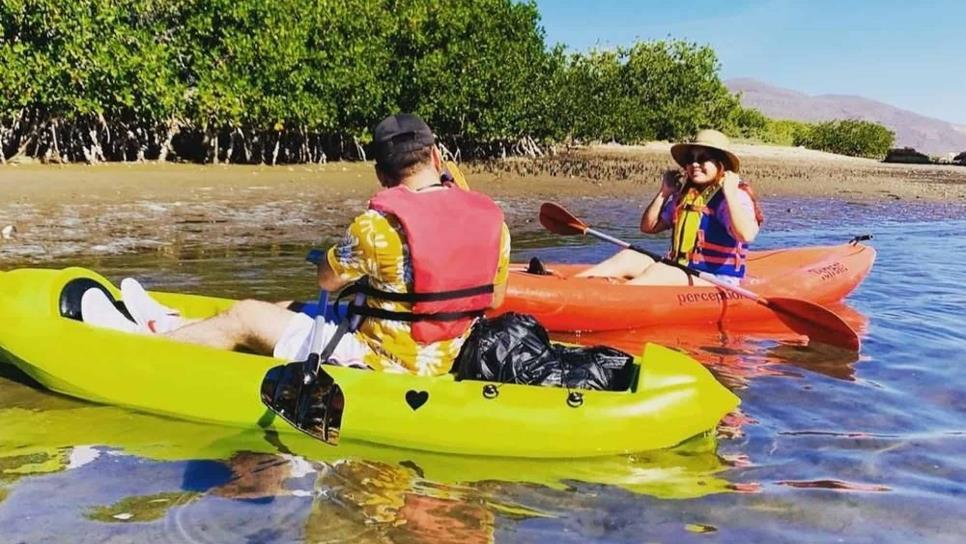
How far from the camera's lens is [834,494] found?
390 centimetres

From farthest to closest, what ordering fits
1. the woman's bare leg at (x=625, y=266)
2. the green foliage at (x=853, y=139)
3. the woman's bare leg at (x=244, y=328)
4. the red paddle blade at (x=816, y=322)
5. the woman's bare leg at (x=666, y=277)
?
the green foliage at (x=853, y=139)
the woman's bare leg at (x=625, y=266)
the woman's bare leg at (x=666, y=277)
the red paddle blade at (x=816, y=322)
the woman's bare leg at (x=244, y=328)

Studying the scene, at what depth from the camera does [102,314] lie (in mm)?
5012

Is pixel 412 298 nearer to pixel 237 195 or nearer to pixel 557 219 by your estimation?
pixel 557 219

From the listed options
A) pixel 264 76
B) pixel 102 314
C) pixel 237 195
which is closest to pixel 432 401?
pixel 102 314

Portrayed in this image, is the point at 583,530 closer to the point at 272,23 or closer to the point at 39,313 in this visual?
the point at 39,313

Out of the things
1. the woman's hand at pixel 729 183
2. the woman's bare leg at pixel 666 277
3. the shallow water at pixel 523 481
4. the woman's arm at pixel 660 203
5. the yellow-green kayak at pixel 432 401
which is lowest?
the shallow water at pixel 523 481

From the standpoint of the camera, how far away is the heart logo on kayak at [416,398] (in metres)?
4.14

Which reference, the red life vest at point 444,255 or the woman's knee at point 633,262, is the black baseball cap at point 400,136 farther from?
the woman's knee at point 633,262

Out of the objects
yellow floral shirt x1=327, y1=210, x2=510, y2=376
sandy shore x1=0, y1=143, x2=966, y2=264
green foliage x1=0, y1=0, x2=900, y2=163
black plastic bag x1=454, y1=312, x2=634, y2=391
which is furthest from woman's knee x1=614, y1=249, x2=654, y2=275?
green foliage x1=0, y1=0, x2=900, y2=163

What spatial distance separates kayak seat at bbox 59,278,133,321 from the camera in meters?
4.99

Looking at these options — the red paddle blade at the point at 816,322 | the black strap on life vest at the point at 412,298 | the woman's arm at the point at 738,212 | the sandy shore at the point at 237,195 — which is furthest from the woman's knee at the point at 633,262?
the sandy shore at the point at 237,195

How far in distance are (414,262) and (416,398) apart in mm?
619

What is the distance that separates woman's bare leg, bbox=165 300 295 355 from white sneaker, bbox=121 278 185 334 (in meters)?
0.38

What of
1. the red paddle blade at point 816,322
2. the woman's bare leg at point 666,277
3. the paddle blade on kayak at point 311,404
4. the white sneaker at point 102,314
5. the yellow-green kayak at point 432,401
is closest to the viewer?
the paddle blade on kayak at point 311,404
